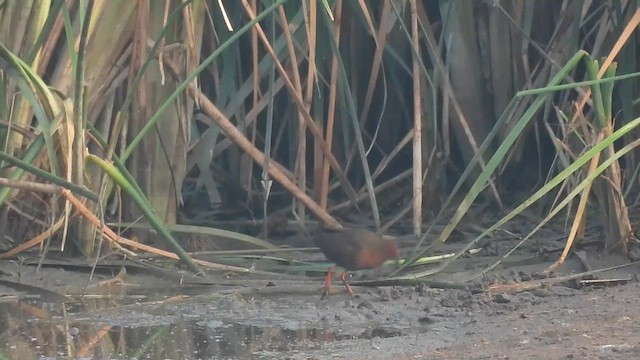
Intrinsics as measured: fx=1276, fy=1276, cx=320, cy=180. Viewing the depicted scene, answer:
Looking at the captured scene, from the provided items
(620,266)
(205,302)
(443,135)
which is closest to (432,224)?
(443,135)

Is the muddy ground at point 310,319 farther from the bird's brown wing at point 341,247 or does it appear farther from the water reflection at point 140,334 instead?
the bird's brown wing at point 341,247

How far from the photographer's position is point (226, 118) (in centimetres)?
523

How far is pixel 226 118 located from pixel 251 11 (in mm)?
515

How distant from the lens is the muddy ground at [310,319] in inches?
147

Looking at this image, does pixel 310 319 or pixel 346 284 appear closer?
pixel 310 319

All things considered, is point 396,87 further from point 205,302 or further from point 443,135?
point 205,302

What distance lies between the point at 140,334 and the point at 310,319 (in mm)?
575

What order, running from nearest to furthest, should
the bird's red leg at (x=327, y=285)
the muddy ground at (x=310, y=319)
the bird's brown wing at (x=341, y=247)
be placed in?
the muddy ground at (x=310, y=319) → the bird's red leg at (x=327, y=285) → the bird's brown wing at (x=341, y=247)

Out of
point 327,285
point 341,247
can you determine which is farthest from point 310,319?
point 341,247

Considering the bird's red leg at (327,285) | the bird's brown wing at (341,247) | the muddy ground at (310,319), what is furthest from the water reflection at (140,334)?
the bird's brown wing at (341,247)

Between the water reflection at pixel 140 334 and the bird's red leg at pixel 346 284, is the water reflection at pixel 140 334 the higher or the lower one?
the lower one

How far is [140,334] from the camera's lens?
404 centimetres

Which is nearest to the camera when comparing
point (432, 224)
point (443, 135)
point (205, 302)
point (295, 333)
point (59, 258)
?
point (295, 333)

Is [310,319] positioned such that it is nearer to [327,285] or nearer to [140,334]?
[327,285]
